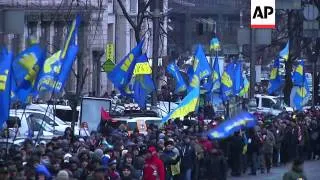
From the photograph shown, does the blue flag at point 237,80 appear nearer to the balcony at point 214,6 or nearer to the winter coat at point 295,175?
the winter coat at point 295,175

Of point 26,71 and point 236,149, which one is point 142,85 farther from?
point 26,71

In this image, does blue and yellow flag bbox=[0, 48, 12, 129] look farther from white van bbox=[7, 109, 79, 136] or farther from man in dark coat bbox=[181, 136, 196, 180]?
white van bbox=[7, 109, 79, 136]

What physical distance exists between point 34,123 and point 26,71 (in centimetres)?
848

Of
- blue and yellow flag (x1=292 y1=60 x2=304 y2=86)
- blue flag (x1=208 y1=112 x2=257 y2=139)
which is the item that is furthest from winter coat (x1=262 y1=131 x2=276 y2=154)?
blue and yellow flag (x1=292 y1=60 x2=304 y2=86)

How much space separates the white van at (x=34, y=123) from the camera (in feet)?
99.6

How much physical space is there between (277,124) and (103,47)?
81.9 feet

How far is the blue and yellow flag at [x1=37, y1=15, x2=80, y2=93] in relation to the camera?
2523 centimetres

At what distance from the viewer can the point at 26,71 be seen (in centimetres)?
2344

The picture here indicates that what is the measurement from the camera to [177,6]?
323ft

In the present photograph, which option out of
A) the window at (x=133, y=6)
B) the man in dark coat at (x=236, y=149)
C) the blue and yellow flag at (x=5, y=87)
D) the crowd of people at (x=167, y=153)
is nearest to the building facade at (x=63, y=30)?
the window at (x=133, y=6)

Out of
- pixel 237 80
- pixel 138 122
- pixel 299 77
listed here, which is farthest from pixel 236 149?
pixel 299 77

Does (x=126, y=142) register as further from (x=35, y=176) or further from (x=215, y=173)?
(x=35, y=176)

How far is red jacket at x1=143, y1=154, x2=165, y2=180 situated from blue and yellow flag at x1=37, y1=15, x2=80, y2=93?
335 cm

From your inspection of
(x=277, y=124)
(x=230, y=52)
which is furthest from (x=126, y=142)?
(x=230, y=52)
